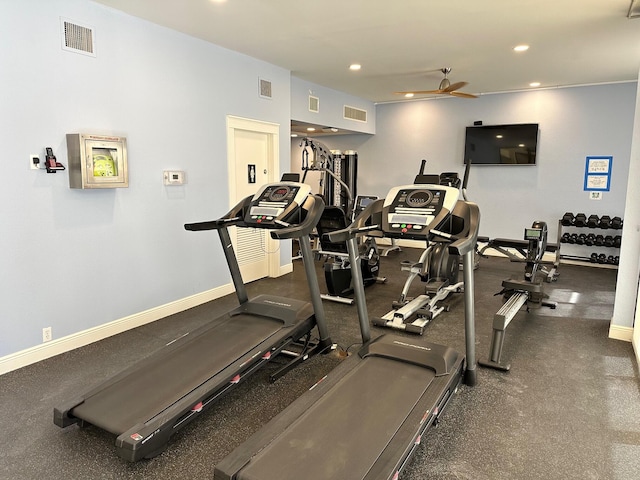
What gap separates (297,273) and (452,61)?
3651mm

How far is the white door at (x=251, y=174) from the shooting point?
544cm

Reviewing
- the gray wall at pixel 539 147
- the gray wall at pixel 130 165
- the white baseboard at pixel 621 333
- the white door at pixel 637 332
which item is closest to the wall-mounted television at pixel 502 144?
the gray wall at pixel 539 147

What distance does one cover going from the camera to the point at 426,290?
4613mm

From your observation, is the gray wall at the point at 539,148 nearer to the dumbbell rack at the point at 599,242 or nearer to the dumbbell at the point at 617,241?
the dumbbell rack at the point at 599,242

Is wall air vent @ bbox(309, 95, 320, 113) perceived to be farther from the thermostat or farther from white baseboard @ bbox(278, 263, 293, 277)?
the thermostat

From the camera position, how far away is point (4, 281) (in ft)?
10.6

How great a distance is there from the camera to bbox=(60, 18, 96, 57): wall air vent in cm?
350

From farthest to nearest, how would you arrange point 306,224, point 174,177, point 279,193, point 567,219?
point 567,219
point 174,177
point 279,193
point 306,224

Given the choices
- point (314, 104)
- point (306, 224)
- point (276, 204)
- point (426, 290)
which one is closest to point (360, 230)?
point (306, 224)

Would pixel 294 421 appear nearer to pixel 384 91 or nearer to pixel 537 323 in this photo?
pixel 537 323

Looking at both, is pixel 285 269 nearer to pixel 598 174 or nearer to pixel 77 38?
pixel 77 38

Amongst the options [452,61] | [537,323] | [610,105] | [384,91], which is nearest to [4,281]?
[537,323]

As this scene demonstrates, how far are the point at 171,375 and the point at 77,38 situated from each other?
2915 mm

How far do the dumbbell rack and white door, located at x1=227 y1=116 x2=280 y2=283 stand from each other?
4.62 metres
